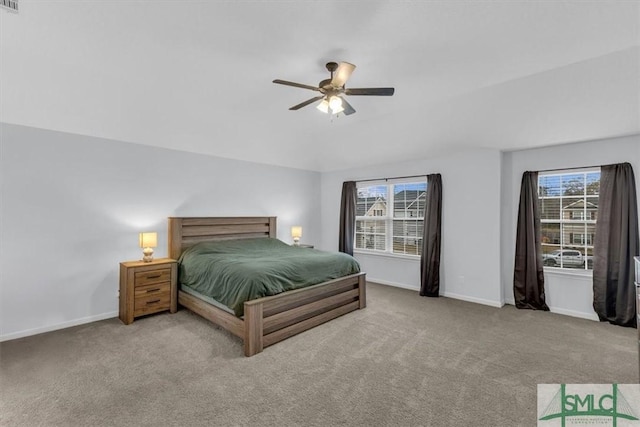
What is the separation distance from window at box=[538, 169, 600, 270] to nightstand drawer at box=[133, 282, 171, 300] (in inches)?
209

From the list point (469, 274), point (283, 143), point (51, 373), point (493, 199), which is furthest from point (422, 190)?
point (51, 373)

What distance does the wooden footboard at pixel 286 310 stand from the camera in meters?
2.84

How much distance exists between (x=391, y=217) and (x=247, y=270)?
3.45 m

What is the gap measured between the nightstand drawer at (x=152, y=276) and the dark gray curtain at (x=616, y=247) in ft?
18.2

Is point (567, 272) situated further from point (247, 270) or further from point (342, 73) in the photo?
point (247, 270)

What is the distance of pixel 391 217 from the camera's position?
226 inches

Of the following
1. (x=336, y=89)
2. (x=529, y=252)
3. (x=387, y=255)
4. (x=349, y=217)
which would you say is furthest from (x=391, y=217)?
(x=336, y=89)

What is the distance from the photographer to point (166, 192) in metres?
4.37

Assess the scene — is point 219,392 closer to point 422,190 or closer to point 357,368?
point 357,368

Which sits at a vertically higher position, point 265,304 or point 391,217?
point 391,217

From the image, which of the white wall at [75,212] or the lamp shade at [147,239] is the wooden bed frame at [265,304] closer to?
the white wall at [75,212]

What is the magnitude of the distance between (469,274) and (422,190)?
1.63m

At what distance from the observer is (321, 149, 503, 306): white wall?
171 inches

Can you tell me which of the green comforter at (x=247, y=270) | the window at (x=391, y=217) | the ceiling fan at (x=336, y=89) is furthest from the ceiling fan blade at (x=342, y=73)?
the window at (x=391, y=217)
